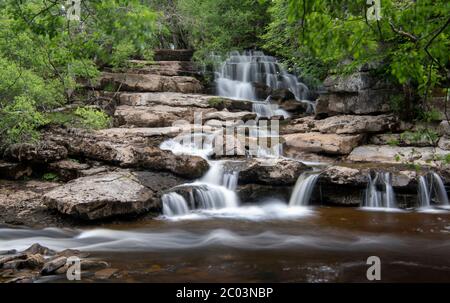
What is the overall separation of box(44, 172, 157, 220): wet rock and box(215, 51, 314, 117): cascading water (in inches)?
436

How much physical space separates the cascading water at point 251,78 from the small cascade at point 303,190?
340 inches

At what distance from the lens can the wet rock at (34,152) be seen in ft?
32.6

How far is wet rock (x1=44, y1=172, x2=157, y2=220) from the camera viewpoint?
319 inches

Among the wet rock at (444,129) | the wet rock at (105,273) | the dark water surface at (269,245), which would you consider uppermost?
the wet rock at (444,129)

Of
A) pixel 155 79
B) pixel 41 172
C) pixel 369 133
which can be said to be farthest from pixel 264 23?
pixel 41 172

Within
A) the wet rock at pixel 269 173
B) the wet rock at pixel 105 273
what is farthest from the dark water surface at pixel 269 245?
the wet rock at pixel 269 173

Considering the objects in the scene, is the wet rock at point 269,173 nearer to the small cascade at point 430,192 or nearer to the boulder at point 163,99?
the small cascade at point 430,192

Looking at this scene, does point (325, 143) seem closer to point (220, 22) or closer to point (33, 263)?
point (33, 263)

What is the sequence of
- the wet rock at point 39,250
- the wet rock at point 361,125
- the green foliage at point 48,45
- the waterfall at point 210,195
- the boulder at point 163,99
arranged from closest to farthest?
the green foliage at point 48,45 < the wet rock at point 39,250 < the waterfall at point 210,195 < the wet rock at point 361,125 < the boulder at point 163,99

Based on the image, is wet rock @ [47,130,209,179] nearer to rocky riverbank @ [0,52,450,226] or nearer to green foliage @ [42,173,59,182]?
rocky riverbank @ [0,52,450,226]

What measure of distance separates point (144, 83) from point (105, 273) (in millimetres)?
14147

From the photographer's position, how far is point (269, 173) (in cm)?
1070

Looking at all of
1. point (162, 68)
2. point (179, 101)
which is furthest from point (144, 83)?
point (179, 101)

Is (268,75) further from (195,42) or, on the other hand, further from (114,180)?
(114,180)
